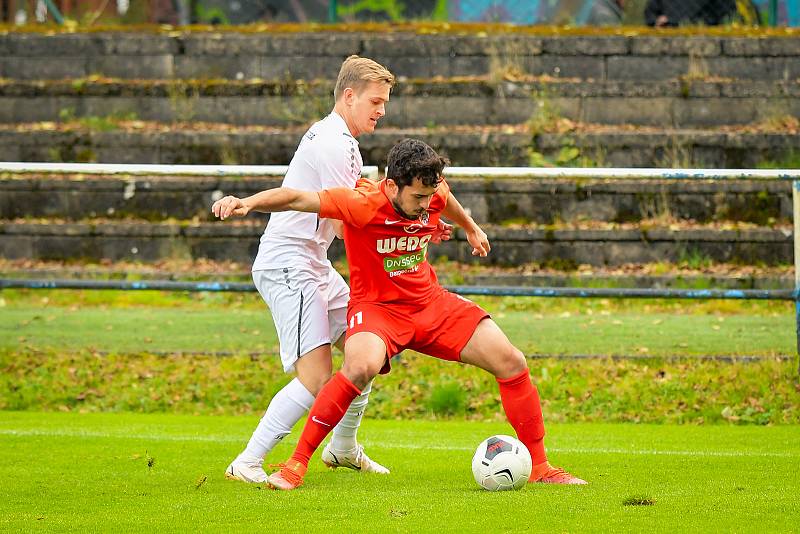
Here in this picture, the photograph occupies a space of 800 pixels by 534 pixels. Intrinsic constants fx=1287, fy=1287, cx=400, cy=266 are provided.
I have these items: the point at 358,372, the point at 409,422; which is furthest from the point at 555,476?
the point at 409,422

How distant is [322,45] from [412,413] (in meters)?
7.76

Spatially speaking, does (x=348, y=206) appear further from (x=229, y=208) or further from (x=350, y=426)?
(x=350, y=426)

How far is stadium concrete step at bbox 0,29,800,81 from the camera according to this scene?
15.9m

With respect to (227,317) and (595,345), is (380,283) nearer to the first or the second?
(595,345)

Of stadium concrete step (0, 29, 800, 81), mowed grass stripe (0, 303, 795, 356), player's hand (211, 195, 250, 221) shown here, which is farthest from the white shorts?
stadium concrete step (0, 29, 800, 81)

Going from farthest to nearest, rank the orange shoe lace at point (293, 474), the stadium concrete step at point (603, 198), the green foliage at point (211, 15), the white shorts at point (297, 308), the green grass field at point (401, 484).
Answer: the green foliage at point (211, 15)
the stadium concrete step at point (603, 198)
the white shorts at point (297, 308)
the orange shoe lace at point (293, 474)
the green grass field at point (401, 484)

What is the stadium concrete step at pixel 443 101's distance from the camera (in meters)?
15.4

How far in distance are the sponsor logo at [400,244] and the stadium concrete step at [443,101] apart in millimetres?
8975

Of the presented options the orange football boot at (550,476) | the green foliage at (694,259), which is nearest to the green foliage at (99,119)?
the green foliage at (694,259)

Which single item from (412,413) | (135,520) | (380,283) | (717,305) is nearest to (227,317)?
(412,413)

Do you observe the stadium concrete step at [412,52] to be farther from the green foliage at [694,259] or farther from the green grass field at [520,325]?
the green grass field at [520,325]

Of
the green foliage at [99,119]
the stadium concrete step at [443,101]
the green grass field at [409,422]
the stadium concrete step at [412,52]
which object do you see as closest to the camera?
the green grass field at [409,422]

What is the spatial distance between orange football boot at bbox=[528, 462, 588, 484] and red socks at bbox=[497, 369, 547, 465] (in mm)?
38

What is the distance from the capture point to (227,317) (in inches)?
457
